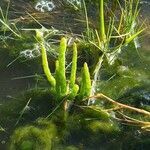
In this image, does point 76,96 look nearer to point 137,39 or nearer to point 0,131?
point 0,131

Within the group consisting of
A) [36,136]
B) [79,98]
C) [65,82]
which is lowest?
[36,136]

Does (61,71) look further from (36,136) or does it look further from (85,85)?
(36,136)

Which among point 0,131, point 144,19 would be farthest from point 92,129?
point 144,19

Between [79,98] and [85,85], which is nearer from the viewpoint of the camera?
[85,85]

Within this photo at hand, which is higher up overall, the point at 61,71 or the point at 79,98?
the point at 61,71

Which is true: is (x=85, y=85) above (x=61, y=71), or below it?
below

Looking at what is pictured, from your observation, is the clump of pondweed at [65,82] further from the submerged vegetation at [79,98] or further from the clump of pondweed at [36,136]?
the clump of pondweed at [36,136]

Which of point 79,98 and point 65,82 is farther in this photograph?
point 79,98

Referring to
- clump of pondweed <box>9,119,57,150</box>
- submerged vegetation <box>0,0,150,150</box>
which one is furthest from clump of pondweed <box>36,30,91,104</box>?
clump of pondweed <box>9,119,57,150</box>

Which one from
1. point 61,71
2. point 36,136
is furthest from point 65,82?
point 36,136
